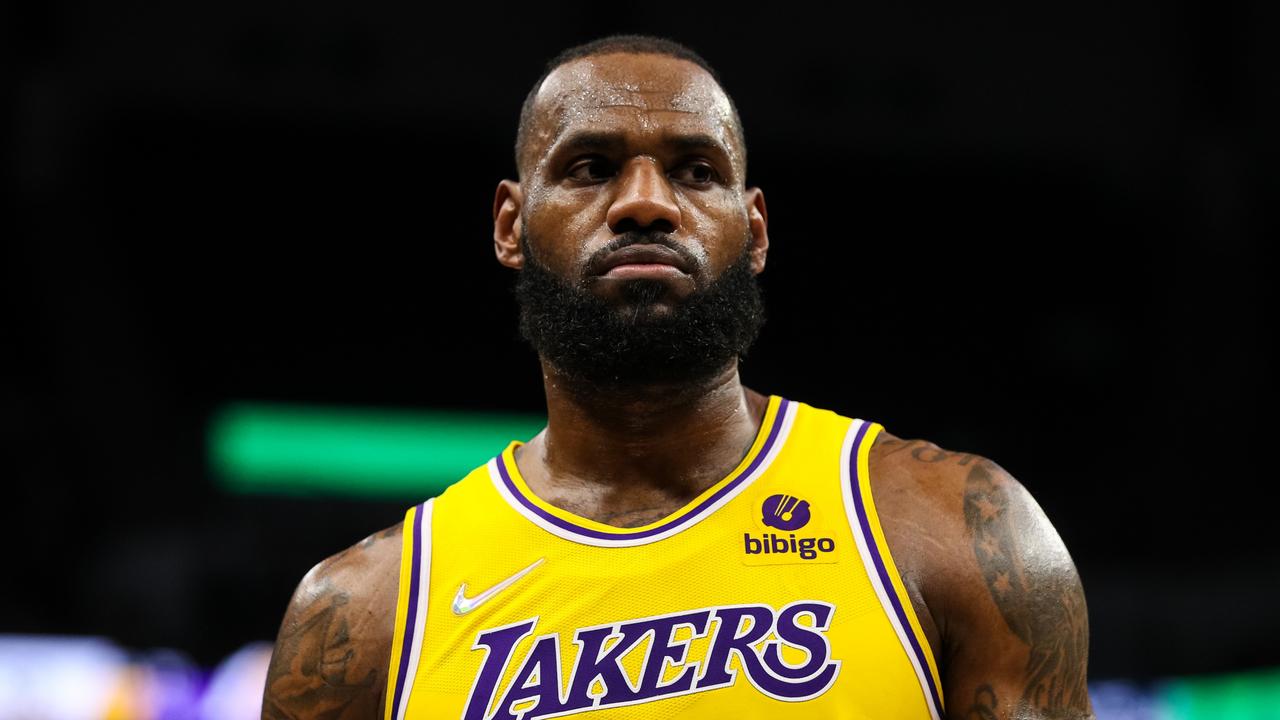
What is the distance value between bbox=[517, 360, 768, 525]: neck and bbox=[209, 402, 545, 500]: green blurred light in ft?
31.4

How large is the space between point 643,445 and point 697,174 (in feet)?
1.86

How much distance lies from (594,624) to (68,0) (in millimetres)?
10355

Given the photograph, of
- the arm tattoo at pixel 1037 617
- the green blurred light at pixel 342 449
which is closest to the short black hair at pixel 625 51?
the arm tattoo at pixel 1037 617

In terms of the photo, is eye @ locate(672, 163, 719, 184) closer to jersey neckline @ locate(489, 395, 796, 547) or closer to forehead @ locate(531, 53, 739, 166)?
forehead @ locate(531, 53, 739, 166)

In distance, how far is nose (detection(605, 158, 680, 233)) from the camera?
8.52ft

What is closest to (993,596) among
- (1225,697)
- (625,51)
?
(625,51)

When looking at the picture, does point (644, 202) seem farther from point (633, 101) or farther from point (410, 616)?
point (410, 616)

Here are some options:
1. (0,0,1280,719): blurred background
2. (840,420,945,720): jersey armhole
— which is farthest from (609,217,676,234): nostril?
(0,0,1280,719): blurred background

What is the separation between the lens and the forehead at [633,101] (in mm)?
2736

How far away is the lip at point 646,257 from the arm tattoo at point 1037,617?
28.7 inches

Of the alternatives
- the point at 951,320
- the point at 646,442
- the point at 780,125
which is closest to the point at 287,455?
the point at 780,125

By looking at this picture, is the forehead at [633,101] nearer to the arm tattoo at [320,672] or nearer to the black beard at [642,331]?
the black beard at [642,331]

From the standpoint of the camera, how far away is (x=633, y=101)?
9.05 ft

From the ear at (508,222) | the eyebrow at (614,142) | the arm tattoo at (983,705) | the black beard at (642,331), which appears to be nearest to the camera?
the arm tattoo at (983,705)
